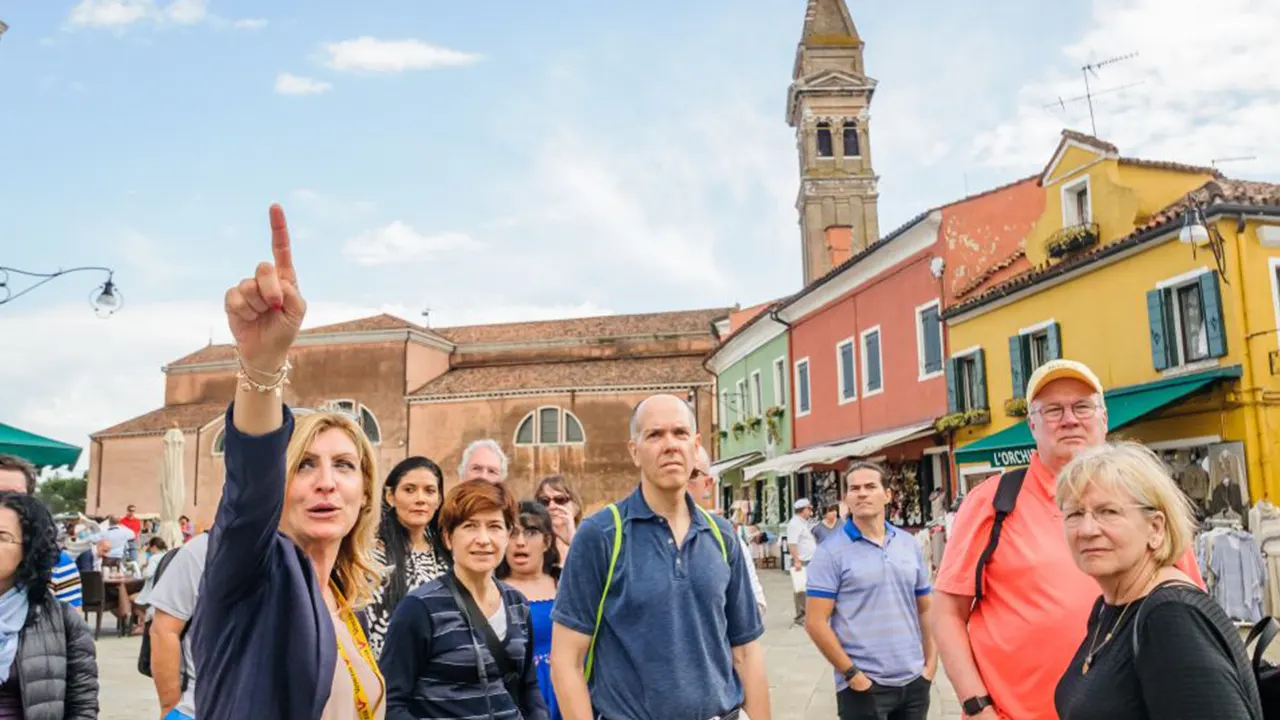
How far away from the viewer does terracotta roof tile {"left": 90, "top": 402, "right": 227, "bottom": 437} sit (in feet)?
125

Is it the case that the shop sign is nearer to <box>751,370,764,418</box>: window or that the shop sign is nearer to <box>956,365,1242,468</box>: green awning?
<box>956,365,1242,468</box>: green awning

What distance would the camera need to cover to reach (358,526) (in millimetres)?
2508

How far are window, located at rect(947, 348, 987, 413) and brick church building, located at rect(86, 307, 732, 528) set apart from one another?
1816 centimetres

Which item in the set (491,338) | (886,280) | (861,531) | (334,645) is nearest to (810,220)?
(491,338)

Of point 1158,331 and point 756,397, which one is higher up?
point 756,397

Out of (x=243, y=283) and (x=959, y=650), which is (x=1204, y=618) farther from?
(x=243, y=283)

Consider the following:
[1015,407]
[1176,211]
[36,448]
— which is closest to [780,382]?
[1015,407]

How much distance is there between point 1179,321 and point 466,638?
12.4 m

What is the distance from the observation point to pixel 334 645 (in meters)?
1.86

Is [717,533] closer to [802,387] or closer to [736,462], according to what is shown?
[802,387]

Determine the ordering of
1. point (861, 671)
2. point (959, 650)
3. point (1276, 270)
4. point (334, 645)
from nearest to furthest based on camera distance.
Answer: point (334, 645)
point (959, 650)
point (861, 671)
point (1276, 270)

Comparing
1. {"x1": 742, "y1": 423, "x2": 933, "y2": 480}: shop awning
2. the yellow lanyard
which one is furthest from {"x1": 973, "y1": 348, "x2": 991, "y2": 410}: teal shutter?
the yellow lanyard

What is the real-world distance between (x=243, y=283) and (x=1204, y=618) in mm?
2028

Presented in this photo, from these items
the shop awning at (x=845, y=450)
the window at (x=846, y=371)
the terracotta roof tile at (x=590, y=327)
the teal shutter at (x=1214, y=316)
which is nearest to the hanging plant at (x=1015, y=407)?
the shop awning at (x=845, y=450)
